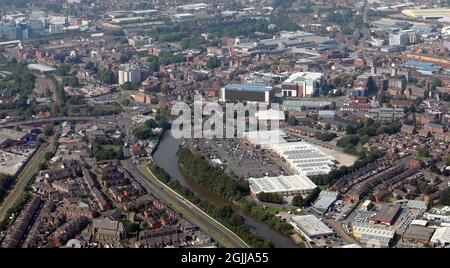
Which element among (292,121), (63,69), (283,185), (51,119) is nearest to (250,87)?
(292,121)

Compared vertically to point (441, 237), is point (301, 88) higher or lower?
higher

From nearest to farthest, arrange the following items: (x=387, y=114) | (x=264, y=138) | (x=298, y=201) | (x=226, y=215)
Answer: (x=226, y=215) → (x=298, y=201) → (x=264, y=138) → (x=387, y=114)

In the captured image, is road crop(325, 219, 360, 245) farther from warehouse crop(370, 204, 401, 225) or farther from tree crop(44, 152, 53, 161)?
tree crop(44, 152, 53, 161)

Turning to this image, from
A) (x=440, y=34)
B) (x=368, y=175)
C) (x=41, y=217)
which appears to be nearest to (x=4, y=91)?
(x=41, y=217)

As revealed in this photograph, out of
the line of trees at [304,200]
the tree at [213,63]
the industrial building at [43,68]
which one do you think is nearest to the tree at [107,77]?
the industrial building at [43,68]

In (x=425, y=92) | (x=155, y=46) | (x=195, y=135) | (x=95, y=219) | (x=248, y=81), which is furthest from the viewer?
(x=155, y=46)

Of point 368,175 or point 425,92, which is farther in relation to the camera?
point 425,92

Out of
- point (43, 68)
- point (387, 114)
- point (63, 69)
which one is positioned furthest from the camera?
point (43, 68)

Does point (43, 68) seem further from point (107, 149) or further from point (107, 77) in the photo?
point (107, 149)

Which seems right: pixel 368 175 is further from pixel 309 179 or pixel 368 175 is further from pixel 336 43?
pixel 336 43
